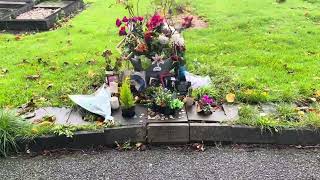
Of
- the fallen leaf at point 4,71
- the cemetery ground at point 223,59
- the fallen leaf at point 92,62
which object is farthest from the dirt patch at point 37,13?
the fallen leaf at point 92,62

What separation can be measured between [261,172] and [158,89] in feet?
4.95

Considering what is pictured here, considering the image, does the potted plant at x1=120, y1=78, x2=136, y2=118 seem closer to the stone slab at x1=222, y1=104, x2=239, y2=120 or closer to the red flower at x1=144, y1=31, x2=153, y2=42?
the red flower at x1=144, y1=31, x2=153, y2=42

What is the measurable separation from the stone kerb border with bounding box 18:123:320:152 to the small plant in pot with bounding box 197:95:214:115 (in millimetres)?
Answer: 232

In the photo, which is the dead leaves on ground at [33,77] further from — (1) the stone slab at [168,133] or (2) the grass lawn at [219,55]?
(1) the stone slab at [168,133]

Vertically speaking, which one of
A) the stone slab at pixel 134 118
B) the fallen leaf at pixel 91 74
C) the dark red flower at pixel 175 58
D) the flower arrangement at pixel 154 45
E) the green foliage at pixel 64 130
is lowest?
the green foliage at pixel 64 130

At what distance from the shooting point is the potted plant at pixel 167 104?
14.8 ft

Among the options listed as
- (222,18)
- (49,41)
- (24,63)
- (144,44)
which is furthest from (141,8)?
(144,44)

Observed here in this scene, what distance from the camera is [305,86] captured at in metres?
5.24

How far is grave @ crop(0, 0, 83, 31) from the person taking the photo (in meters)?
9.10

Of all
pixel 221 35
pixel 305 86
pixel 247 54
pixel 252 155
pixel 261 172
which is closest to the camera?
pixel 261 172

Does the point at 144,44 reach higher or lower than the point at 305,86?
higher

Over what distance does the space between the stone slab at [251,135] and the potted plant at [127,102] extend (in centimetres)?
110

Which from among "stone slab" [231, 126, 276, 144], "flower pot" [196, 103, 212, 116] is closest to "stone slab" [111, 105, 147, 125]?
"flower pot" [196, 103, 212, 116]

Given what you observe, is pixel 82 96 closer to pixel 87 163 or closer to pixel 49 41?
pixel 87 163
